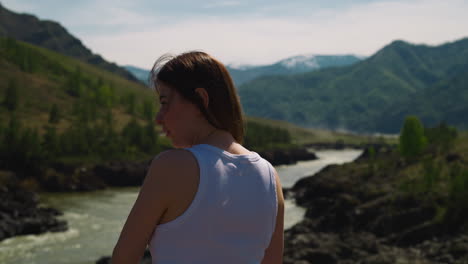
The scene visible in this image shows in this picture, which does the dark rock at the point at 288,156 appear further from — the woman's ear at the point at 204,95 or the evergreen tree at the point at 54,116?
the woman's ear at the point at 204,95

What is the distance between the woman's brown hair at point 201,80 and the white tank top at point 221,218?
280 millimetres

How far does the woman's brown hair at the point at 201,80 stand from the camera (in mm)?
2586

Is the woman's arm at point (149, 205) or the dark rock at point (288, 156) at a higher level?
the woman's arm at point (149, 205)

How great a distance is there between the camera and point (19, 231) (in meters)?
40.2

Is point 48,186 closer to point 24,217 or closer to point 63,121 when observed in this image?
point 24,217

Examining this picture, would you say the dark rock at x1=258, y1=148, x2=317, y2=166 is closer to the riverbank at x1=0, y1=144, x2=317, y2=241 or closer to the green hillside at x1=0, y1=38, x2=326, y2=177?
the green hillside at x1=0, y1=38, x2=326, y2=177

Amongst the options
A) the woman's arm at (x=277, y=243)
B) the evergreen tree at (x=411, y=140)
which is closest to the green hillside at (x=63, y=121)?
the evergreen tree at (x=411, y=140)

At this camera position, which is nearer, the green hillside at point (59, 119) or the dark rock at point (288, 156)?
the green hillside at point (59, 119)

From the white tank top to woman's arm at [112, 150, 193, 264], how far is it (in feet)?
0.23

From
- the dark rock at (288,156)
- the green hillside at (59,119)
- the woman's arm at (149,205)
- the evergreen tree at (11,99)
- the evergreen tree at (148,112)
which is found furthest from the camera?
the evergreen tree at (148,112)

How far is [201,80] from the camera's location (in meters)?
2.61

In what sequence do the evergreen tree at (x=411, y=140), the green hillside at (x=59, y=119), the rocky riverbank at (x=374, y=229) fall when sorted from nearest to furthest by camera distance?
1. the rocky riverbank at (x=374, y=229)
2. the evergreen tree at (x=411, y=140)
3. the green hillside at (x=59, y=119)

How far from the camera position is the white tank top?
2.31 metres

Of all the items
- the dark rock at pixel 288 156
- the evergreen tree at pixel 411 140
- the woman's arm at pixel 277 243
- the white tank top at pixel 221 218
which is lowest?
the dark rock at pixel 288 156
